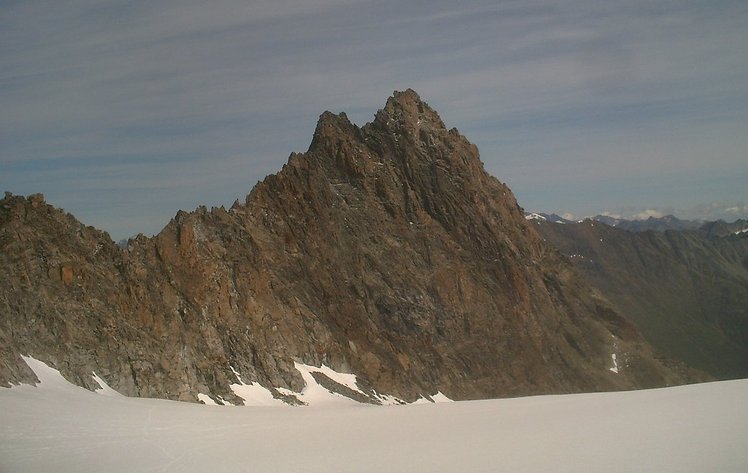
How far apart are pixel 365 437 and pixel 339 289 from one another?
44.3 m

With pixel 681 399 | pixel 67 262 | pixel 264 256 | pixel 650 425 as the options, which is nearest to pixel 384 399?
pixel 264 256

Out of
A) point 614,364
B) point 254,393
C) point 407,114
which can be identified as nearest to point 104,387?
point 254,393

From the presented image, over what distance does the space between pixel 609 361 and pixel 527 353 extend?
1355 cm

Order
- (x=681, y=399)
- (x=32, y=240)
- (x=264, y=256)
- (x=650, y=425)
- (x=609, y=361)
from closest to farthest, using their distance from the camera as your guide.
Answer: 1. (x=650, y=425)
2. (x=681, y=399)
3. (x=32, y=240)
4. (x=264, y=256)
5. (x=609, y=361)

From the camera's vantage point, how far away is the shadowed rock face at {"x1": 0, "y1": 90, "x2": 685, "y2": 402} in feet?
130

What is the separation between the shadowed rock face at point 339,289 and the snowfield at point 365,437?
20.4ft

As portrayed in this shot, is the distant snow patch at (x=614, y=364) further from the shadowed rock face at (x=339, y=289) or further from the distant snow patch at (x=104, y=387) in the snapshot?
the distant snow patch at (x=104, y=387)

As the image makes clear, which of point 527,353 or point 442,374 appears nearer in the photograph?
point 442,374

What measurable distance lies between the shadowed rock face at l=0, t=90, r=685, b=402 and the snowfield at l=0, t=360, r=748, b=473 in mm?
6210

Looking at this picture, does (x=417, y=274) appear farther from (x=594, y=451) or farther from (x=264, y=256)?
(x=594, y=451)

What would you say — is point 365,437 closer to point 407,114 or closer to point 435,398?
point 435,398

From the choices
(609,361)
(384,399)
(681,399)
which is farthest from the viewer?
(609,361)

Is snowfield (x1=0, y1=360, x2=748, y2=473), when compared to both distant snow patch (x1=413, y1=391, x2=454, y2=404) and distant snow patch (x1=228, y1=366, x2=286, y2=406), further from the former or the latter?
distant snow patch (x1=413, y1=391, x2=454, y2=404)

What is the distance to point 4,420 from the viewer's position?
854 inches
